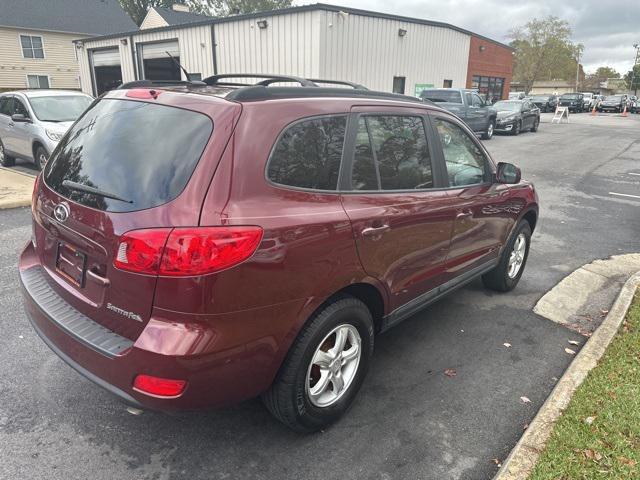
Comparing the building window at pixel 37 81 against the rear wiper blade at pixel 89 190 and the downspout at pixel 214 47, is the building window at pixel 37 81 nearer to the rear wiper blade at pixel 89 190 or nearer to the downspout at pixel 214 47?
the downspout at pixel 214 47

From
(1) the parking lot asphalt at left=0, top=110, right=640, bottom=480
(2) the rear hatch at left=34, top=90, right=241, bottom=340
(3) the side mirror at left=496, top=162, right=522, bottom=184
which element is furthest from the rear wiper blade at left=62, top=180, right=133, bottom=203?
(3) the side mirror at left=496, top=162, right=522, bottom=184

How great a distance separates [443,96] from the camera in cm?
1869

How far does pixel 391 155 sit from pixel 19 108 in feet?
31.3

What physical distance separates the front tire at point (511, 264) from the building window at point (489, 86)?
27216 mm

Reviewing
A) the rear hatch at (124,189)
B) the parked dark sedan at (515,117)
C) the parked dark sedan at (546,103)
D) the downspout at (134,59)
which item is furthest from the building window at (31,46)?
the rear hatch at (124,189)

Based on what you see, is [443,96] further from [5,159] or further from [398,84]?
[5,159]

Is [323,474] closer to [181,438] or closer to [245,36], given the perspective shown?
[181,438]

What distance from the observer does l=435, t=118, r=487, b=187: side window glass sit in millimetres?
3531

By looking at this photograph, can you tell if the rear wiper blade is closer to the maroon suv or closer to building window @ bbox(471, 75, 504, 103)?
the maroon suv

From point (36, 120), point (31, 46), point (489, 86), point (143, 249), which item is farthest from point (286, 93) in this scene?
point (31, 46)

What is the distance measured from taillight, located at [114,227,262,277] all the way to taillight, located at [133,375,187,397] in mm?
465

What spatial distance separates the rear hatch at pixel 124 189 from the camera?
2109mm

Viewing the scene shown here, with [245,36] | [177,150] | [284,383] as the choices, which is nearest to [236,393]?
[284,383]

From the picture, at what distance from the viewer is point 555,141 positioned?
19.8 m
